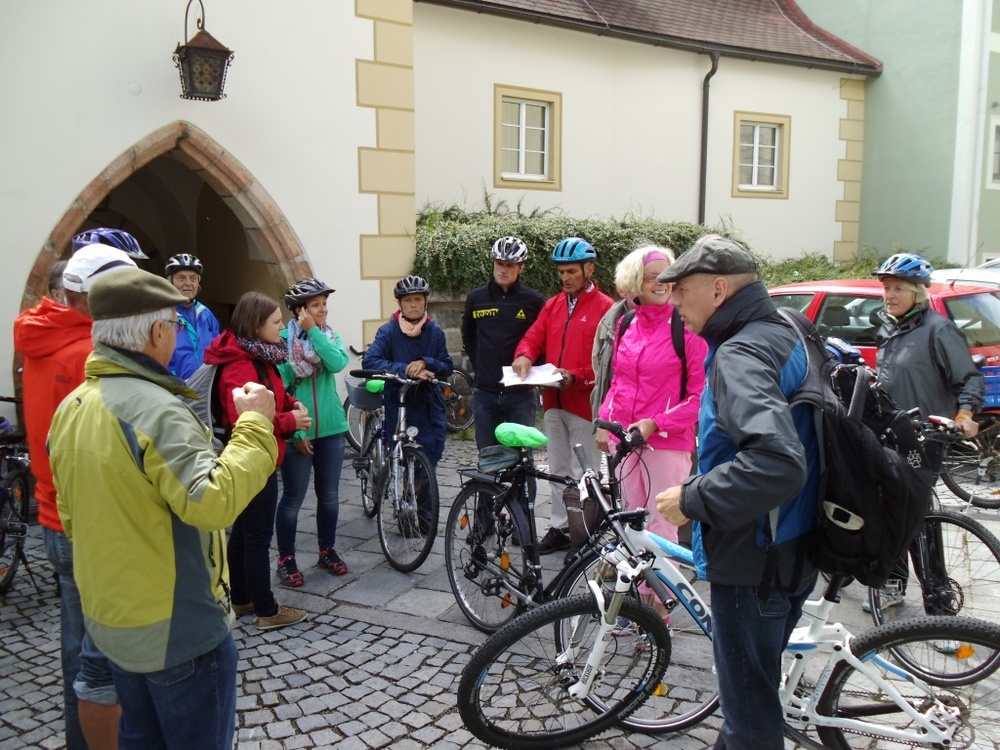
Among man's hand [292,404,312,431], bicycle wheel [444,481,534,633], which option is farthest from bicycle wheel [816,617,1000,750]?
man's hand [292,404,312,431]

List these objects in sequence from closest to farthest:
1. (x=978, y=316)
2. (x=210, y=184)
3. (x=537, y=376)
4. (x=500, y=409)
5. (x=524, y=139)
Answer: (x=537, y=376), (x=500, y=409), (x=978, y=316), (x=210, y=184), (x=524, y=139)

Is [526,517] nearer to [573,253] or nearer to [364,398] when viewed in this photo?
[573,253]

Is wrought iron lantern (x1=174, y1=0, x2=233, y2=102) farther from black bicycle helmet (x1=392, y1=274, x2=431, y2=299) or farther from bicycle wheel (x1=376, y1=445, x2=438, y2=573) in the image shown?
bicycle wheel (x1=376, y1=445, x2=438, y2=573)

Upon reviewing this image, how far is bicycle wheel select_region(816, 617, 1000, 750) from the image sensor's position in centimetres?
273

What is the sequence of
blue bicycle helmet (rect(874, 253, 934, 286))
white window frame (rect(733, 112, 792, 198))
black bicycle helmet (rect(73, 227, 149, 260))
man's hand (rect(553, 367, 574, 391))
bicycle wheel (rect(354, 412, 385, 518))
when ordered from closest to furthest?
black bicycle helmet (rect(73, 227, 149, 260)), blue bicycle helmet (rect(874, 253, 934, 286)), man's hand (rect(553, 367, 574, 391)), bicycle wheel (rect(354, 412, 385, 518)), white window frame (rect(733, 112, 792, 198))

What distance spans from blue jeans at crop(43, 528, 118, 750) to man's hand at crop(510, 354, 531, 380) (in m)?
2.74

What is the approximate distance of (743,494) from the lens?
2.13 m

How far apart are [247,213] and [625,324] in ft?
16.5

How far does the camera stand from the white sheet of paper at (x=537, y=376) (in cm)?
469

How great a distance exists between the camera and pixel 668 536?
395 cm

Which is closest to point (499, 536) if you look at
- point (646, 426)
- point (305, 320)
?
point (646, 426)

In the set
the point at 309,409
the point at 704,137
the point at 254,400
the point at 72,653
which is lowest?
the point at 72,653

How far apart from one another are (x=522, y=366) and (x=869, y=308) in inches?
167

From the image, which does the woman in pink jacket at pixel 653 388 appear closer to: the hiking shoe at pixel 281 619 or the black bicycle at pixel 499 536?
the black bicycle at pixel 499 536
